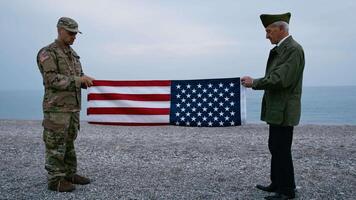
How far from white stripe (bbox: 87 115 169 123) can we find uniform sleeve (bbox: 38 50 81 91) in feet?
10.3

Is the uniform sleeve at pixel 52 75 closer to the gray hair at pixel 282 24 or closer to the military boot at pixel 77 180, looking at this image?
the military boot at pixel 77 180

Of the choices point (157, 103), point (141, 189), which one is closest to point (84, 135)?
point (157, 103)

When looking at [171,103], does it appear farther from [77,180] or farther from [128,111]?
[77,180]

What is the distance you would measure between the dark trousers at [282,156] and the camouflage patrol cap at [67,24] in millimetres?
2583

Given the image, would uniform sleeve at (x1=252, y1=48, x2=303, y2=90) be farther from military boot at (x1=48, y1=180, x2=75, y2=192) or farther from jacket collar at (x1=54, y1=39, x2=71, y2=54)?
military boot at (x1=48, y1=180, x2=75, y2=192)

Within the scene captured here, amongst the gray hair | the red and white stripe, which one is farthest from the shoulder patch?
the red and white stripe

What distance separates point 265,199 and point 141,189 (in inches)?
61.2

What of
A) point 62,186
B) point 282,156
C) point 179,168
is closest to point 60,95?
point 62,186

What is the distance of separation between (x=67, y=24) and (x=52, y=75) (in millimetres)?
629

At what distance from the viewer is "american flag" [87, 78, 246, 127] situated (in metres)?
7.71

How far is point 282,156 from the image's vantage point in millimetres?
4715

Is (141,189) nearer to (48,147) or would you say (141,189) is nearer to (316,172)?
(48,147)

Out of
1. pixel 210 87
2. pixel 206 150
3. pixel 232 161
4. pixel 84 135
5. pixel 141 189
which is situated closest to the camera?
pixel 141 189

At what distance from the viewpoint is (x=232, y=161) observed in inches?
289
